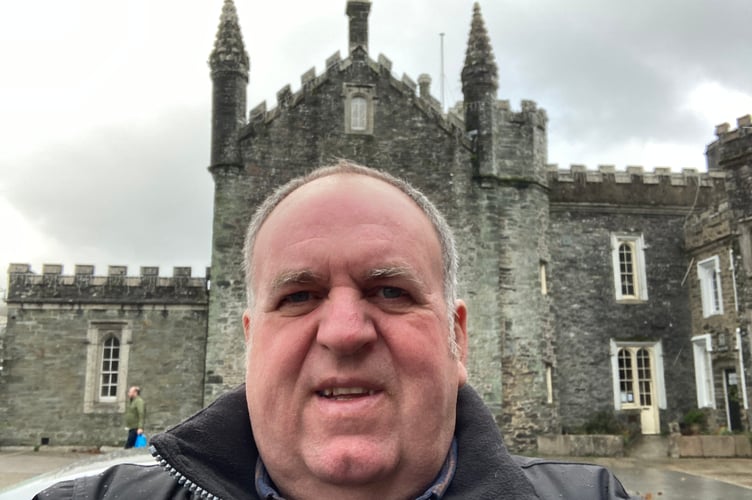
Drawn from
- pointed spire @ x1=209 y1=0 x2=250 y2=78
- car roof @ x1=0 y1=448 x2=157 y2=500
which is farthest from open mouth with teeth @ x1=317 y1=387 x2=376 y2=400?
pointed spire @ x1=209 y1=0 x2=250 y2=78

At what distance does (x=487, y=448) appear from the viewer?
2.02m

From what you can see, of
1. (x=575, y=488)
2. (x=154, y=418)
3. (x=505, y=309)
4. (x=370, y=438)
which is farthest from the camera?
(x=154, y=418)

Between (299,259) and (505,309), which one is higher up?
(505,309)

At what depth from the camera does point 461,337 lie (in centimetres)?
226

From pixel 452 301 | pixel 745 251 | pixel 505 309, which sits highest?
pixel 745 251

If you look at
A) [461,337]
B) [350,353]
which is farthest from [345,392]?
[461,337]

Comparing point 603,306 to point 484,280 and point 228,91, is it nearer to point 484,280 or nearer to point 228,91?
point 484,280

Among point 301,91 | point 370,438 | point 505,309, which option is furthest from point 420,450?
point 301,91

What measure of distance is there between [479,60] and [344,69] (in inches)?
159

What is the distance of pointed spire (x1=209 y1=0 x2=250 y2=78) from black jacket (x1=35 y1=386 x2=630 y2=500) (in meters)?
18.7

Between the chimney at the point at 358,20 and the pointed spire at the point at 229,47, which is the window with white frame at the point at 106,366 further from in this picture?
the chimney at the point at 358,20

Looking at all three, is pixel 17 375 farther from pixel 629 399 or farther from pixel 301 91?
pixel 629 399

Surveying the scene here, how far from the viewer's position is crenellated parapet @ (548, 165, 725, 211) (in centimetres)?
2277

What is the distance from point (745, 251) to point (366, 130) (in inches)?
467
